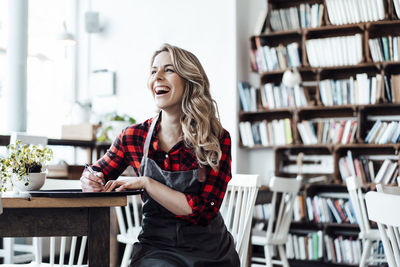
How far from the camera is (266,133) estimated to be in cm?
498

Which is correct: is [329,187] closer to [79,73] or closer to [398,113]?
[398,113]

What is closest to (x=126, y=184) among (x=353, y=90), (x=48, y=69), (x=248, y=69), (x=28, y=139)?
(x=28, y=139)

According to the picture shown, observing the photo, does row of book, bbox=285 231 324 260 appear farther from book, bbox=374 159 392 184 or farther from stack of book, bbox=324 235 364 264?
book, bbox=374 159 392 184

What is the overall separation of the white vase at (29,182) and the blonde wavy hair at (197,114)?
476 mm

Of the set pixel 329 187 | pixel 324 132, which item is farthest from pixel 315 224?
pixel 324 132

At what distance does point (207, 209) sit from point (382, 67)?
341cm

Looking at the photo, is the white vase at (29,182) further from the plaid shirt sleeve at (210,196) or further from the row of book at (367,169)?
the row of book at (367,169)

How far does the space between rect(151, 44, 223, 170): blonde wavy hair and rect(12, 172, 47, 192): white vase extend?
48 cm

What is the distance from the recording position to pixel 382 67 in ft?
15.0

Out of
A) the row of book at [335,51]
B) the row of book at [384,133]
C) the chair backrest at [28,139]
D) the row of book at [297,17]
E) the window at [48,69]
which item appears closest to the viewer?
the chair backrest at [28,139]

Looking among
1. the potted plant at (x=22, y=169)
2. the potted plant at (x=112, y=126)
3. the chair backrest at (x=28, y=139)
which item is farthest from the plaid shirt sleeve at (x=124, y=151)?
the potted plant at (x=112, y=126)

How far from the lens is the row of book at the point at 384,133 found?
4480 millimetres

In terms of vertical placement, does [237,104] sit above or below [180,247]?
above

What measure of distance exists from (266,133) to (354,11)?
4.50ft
